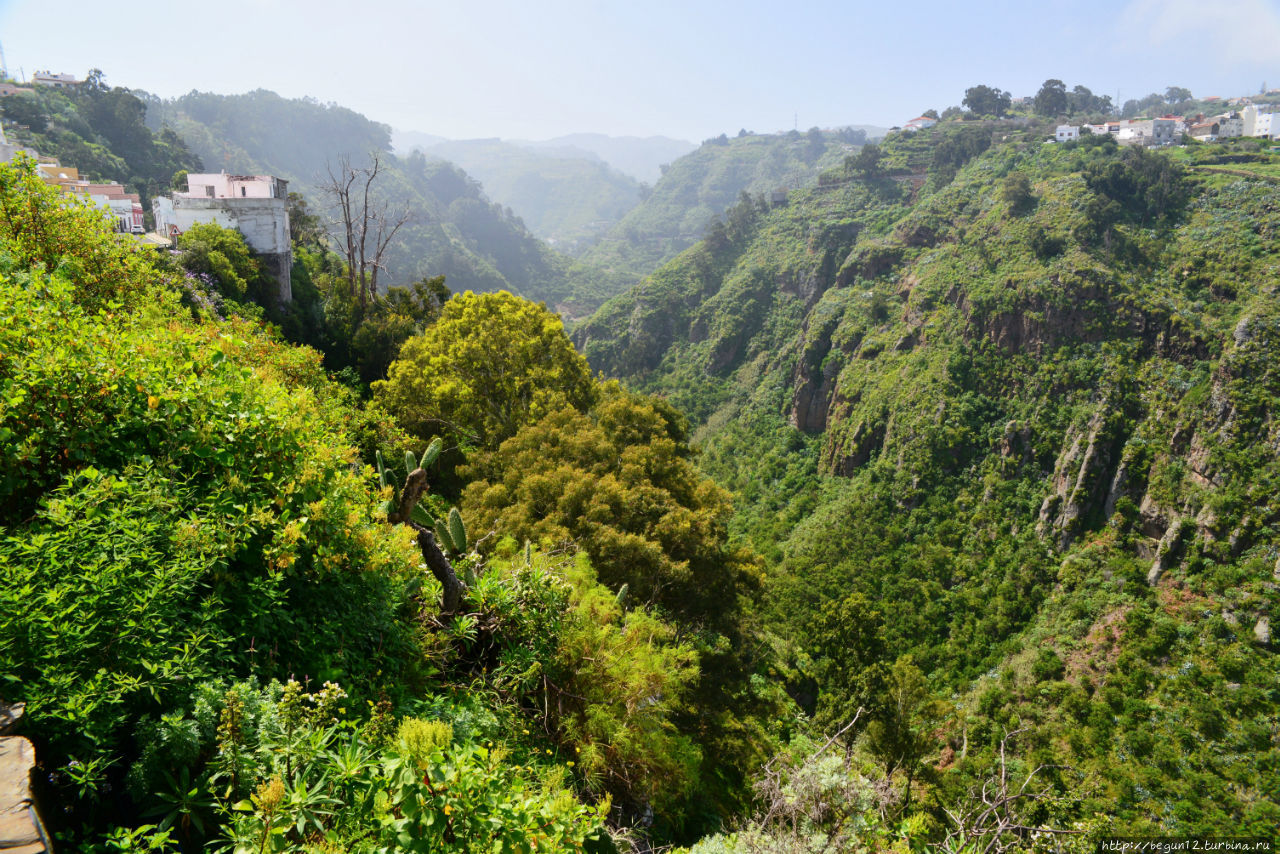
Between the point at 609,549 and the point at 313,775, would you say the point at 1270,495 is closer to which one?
the point at 609,549

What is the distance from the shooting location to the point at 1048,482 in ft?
103

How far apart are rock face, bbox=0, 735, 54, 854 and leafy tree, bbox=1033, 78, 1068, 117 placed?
299ft

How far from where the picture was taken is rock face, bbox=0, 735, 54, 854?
7.95 feet

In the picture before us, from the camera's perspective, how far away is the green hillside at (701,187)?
5197 inches

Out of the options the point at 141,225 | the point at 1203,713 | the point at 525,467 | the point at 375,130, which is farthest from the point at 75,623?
the point at 375,130

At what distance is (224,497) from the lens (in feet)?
13.7

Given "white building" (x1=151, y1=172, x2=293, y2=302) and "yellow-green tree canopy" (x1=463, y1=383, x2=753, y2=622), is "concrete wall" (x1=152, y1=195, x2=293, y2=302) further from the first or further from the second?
"yellow-green tree canopy" (x1=463, y1=383, x2=753, y2=622)

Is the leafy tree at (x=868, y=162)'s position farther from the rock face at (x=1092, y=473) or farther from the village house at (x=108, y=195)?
the village house at (x=108, y=195)

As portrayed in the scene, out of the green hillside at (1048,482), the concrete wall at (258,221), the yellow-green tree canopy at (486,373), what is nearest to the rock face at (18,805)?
the green hillside at (1048,482)

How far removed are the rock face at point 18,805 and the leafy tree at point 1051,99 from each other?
299 feet

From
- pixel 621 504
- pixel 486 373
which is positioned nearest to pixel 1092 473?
pixel 621 504

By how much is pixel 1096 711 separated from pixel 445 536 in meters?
26.2

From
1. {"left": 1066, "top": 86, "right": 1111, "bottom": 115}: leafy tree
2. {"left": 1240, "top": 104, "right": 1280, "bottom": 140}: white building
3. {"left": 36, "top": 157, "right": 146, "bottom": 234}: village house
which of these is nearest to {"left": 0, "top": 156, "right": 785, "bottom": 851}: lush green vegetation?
{"left": 36, "top": 157, "right": 146, "bottom": 234}: village house

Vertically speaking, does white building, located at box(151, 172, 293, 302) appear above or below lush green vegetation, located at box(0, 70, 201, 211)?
below
